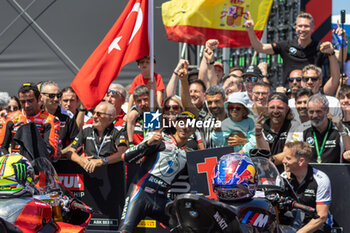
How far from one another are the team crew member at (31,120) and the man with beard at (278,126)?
2.88 m

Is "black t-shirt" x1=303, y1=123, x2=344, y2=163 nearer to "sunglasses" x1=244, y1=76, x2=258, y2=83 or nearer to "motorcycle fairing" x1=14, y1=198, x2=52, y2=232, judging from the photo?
"sunglasses" x1=244, y1=76, x2=258, y2=83

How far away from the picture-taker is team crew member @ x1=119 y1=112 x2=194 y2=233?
7.89 metres

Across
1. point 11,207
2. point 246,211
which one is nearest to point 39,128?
point 11,207

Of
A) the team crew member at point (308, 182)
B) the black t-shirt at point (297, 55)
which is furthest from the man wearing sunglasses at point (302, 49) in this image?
the team crew member at point (308, 182)

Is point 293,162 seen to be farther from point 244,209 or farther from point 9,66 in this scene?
point 9,66

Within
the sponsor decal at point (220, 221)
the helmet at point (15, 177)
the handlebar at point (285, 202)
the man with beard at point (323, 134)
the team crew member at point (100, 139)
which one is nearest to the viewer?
the sponsor decal at point (220, 221)

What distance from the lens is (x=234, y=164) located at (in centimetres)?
529

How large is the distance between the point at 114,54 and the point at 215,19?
3.35 metres

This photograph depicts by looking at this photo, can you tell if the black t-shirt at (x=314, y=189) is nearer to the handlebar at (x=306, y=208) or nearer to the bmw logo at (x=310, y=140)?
the bmw logo at (x=310, y=140)

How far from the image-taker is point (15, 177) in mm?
5832

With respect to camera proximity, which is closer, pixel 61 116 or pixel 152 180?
pixel 152 180

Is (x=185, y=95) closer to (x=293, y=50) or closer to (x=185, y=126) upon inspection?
(x=185, y=126)

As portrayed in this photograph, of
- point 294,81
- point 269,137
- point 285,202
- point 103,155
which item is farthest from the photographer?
point 294,81

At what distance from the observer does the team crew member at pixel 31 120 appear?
860cm
